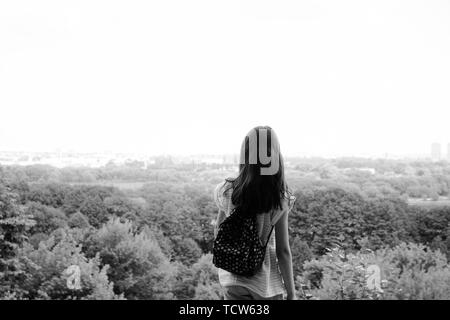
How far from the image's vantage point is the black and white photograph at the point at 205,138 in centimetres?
443

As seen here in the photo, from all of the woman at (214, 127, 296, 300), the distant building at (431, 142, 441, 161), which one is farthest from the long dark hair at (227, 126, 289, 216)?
the distant building at (431, 142, 441, 161)

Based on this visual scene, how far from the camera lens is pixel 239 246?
5.02 feet

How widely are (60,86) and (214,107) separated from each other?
1898 millimetres

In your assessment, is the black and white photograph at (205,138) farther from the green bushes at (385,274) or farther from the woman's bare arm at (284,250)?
the woman's bare arm at (284,250)

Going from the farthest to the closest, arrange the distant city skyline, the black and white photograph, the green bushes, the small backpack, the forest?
the distant city skyline
the black and white photograph
the forest
the green bushes
the small backpack

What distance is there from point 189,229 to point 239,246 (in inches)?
147

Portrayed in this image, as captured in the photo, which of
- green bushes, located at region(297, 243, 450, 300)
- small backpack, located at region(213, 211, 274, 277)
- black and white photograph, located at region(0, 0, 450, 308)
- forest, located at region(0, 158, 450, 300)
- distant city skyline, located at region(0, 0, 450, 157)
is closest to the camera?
small backpack, located at region(213, 211, 274, 277)

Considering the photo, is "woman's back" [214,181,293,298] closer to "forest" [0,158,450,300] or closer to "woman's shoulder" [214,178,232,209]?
"woman's shoulder" [214,178,232,209]

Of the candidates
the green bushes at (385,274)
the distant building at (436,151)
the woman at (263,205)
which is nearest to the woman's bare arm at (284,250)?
the woman at (263,205)

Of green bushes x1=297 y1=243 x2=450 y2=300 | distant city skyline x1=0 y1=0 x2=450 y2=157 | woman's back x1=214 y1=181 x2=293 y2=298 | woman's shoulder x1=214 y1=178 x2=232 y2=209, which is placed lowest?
green bushes x1=297 y1=243 x2=450 y2=300

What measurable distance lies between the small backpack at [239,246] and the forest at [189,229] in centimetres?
279

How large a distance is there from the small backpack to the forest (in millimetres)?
2786

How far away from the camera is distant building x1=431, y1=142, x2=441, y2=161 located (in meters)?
4.71
